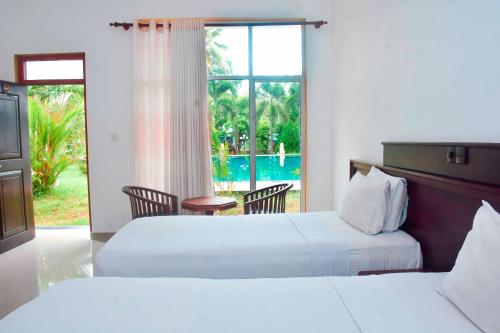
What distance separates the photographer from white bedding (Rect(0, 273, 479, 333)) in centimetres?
107

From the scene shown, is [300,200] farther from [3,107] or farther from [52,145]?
[52,145]

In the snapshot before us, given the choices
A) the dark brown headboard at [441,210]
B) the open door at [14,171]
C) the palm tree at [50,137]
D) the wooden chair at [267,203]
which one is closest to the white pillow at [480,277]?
the dark brown headboard at [441,210]

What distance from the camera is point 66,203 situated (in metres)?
5.78

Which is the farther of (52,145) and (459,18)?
(52,145)

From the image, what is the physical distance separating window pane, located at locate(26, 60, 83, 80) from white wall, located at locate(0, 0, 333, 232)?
6.7 inches

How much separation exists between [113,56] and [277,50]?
6.40 ft

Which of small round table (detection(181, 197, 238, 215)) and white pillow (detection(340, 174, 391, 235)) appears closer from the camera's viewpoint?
white pillow (detection(340, 174, 391, 235))

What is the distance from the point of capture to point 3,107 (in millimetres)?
3697

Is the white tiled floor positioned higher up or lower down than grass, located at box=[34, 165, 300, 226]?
lower down

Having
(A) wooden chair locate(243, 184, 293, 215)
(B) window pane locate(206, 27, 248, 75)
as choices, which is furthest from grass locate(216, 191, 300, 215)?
(B) window pane locate(206, 27, 248, 75)

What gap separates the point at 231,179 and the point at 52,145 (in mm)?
3136

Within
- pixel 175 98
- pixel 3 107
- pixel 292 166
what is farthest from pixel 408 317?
pixel 3 107

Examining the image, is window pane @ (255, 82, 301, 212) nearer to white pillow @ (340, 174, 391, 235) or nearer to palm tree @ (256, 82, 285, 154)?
palm tree @ (256, 82, 285, 154)

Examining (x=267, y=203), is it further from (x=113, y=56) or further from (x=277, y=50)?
(x=113, y=56)
